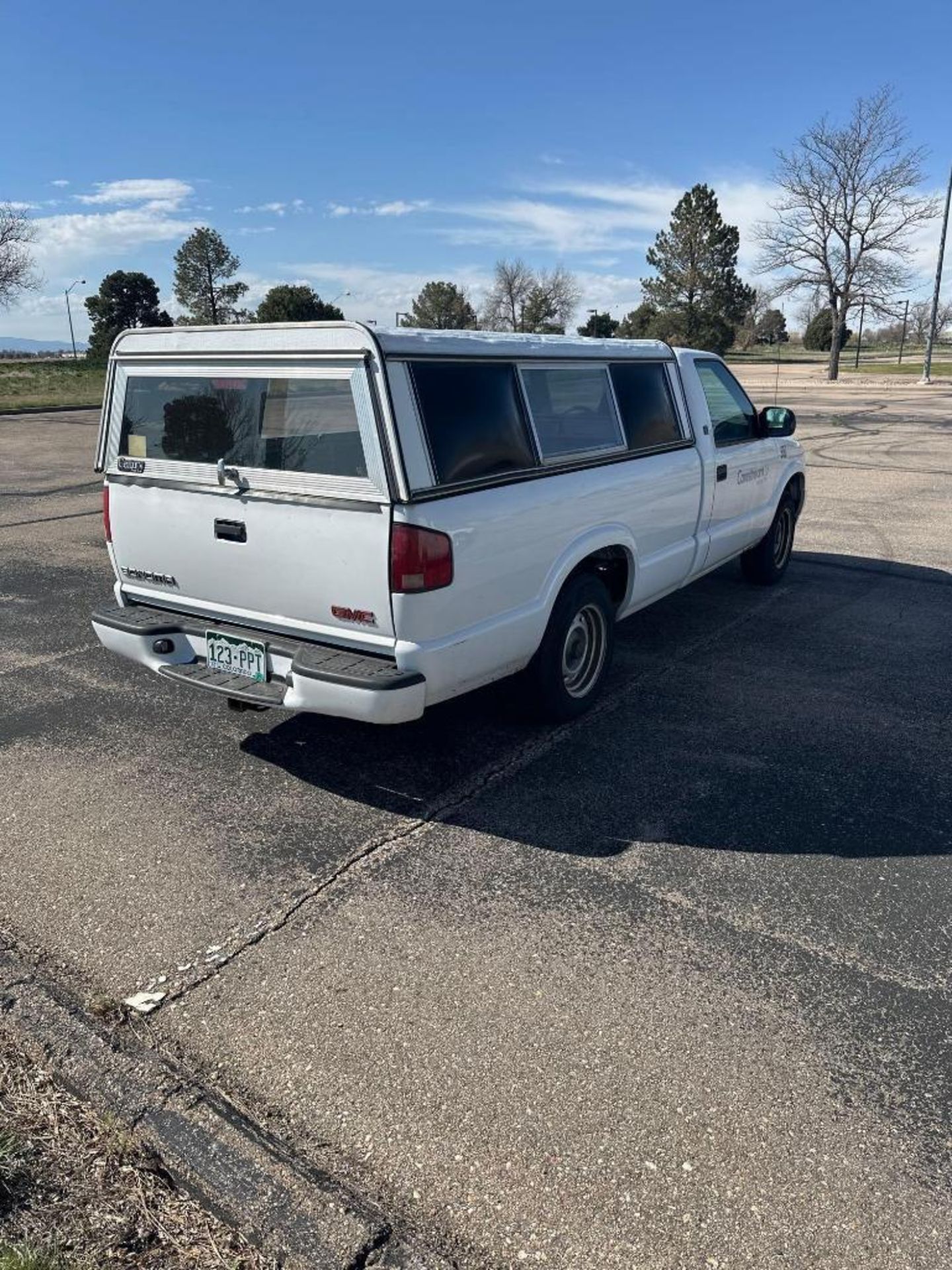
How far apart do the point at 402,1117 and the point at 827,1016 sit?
1322 millimetres

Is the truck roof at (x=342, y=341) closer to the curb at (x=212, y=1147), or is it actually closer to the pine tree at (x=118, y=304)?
the curb at (x=212, y=1147)

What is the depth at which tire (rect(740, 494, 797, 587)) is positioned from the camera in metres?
7.70

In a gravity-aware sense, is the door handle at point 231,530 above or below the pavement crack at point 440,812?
above

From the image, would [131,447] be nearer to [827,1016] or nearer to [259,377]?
[259,377]

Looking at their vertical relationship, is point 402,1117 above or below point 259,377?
below

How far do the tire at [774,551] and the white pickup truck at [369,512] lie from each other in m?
2.61

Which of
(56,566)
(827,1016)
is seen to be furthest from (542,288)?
(827,1016)

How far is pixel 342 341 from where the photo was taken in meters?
3.77

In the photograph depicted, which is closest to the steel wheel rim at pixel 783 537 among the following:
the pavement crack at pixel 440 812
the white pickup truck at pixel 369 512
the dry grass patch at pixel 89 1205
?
the pavement crack at pixel 440 812

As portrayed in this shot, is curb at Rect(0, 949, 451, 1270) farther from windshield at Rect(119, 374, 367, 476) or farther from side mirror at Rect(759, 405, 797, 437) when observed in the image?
side mirror at Rect(759, 405, 797, 437)

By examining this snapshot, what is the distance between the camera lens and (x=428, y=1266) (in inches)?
83.4

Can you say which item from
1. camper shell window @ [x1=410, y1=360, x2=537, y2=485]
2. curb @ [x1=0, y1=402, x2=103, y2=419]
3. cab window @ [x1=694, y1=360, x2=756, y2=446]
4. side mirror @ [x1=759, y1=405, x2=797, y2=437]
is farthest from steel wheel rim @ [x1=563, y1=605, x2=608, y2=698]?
curb @ [x1=0, y1=402, x2=103, y2=419]

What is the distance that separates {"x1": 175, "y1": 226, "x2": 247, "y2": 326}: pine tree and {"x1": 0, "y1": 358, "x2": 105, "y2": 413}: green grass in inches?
419

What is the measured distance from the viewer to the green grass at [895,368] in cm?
4572
